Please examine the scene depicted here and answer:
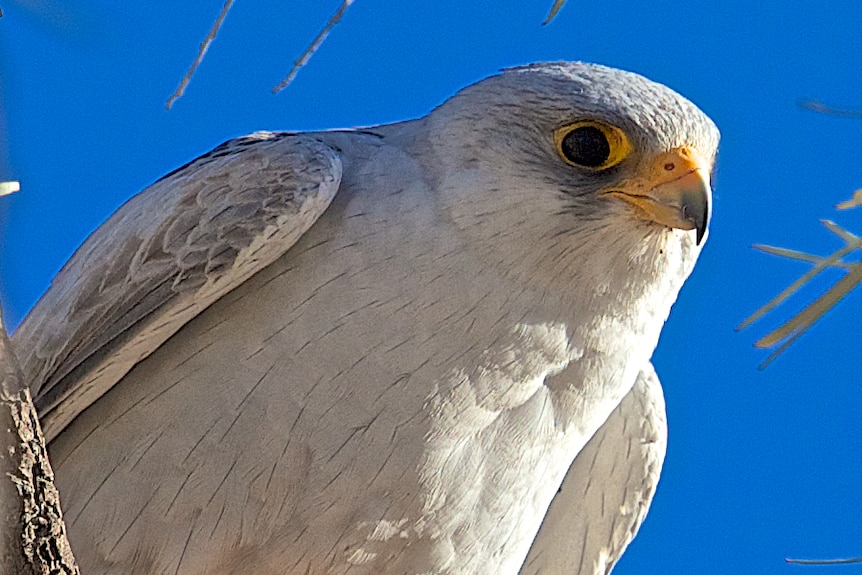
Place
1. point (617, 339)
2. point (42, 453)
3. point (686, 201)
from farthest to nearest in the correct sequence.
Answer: point (617, 339) < point (686, 201) < point (42, 453)

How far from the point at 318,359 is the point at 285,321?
0.62 ft

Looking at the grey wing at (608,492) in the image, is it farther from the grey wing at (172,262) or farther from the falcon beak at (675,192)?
the grey wing at (172,262)

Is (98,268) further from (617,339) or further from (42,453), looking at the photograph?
(42,453)

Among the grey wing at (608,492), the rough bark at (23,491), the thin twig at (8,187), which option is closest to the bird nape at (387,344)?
the grey wing at (608,492)

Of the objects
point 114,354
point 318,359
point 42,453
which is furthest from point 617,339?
point 42,453

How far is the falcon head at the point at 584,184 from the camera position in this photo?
4.34 metres

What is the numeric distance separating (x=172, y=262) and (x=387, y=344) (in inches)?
33.3

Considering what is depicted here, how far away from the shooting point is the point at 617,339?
14.8ft

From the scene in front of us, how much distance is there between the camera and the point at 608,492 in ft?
18.0

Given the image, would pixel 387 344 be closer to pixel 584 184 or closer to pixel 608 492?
pixel 584 184

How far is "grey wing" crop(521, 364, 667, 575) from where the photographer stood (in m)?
5.38

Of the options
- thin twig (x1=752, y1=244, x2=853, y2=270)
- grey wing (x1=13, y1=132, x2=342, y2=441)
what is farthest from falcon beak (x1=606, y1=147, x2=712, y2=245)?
thin twig (x1=752, y1=244, x2=853, y2=270)

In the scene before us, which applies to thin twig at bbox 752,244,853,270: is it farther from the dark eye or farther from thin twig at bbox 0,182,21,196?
the dark eye

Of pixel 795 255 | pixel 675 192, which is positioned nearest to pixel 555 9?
pixel 795 255
